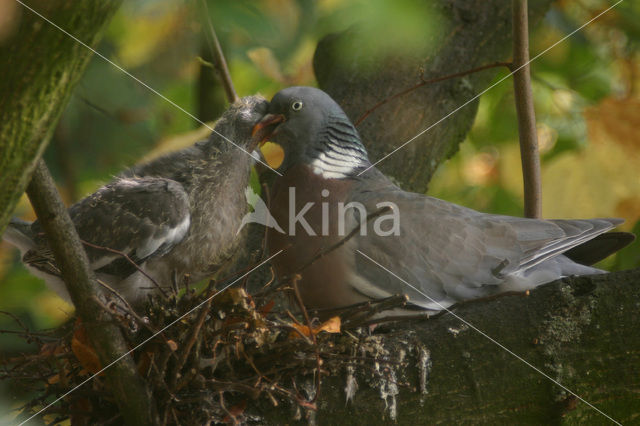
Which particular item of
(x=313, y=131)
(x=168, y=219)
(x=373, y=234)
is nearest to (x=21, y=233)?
(x=168, y=219)

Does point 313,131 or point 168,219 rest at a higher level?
point 313,131

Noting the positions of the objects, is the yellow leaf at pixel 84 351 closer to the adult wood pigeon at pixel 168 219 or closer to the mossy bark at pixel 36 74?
the adult wood pigeon at pixel 168 219

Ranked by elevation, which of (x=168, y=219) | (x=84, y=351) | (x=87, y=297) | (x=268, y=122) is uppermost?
(x=268, y=122)

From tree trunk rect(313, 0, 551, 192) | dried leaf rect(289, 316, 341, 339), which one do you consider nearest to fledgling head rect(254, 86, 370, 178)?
tree trunk rect(313, 0, 551, 192)

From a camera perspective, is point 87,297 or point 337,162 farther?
point 337,162

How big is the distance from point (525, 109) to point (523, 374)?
1271mm

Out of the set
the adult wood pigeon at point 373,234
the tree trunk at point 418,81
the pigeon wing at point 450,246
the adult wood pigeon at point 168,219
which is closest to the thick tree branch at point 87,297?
the adult wood pigeon at point 168,219

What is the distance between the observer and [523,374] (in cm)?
191

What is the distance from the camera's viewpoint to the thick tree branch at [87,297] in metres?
1.57

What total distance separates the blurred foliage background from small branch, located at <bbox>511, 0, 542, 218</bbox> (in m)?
0.37

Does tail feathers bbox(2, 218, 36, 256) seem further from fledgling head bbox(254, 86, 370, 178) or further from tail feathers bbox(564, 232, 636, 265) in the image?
tail feathers bbox(564, 232, 636, 265)

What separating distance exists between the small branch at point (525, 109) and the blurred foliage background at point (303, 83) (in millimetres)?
371

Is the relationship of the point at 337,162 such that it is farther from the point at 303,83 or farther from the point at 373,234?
the point at 303,83

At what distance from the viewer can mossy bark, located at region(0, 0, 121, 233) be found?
118 cm
